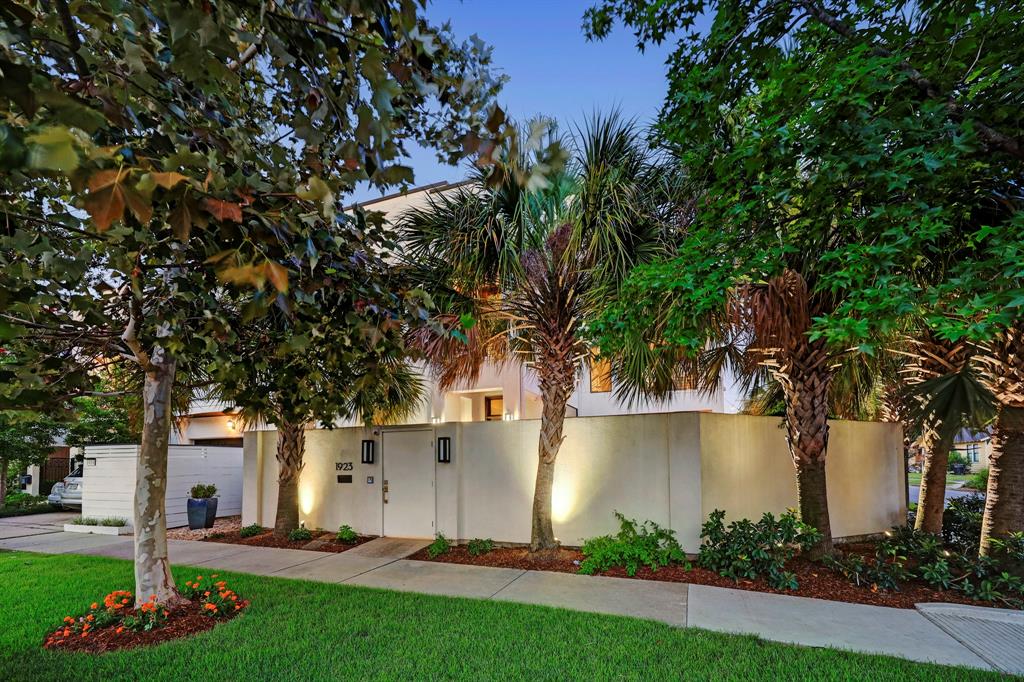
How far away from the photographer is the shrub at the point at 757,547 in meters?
6.62

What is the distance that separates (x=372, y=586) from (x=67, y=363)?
416 cm

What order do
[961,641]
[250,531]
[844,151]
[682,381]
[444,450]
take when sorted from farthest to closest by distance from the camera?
[250,531], [682,381], [444,450], [961,641], [844,151]

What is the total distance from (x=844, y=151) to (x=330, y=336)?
4233 millimetres

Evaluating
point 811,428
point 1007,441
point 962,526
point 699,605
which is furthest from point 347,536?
point 962,526

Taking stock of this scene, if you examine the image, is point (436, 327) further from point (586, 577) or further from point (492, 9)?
point (586, 577)

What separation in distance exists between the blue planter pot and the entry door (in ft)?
14.5

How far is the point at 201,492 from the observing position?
12031 mm

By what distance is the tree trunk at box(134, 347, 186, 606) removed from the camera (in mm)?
5469

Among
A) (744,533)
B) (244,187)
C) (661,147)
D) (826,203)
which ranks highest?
(661,147)

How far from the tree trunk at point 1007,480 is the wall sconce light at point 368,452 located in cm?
923

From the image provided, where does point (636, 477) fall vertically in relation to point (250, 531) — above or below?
above

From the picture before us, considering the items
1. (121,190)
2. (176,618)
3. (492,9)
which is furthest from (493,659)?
(492,9)

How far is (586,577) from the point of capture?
7.02 meters

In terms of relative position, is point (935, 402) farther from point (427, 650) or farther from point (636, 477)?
point (427, 650)
